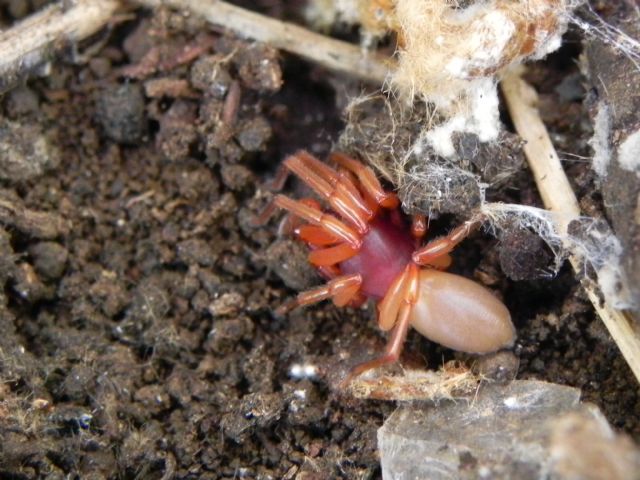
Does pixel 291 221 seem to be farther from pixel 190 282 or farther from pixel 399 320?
pixel 399 320

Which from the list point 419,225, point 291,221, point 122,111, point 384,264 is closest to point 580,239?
point 419,225

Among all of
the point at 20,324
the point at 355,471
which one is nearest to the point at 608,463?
the point at 355,471

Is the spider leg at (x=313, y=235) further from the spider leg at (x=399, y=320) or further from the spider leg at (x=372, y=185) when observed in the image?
the spider leg at (x=399, y=320)

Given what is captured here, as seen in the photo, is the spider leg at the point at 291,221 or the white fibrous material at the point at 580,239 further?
the spider leg at the point at 291,221

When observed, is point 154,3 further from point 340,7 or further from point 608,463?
point 608,463

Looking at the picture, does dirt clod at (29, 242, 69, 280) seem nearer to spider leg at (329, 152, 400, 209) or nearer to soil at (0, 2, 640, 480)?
soil at (0, 2, 640, 480)

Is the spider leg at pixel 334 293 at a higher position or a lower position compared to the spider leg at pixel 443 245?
lower

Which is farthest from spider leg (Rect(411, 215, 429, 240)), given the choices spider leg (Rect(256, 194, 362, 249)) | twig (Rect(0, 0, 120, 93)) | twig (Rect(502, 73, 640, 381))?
twig (Rect(0, 0, 120, 93))

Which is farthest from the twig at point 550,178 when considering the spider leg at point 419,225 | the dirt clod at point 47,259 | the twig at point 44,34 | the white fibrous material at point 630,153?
the dirt clod at point 47,259

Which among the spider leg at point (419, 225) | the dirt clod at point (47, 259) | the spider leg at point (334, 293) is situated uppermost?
the spider leg at point (419, 225)
